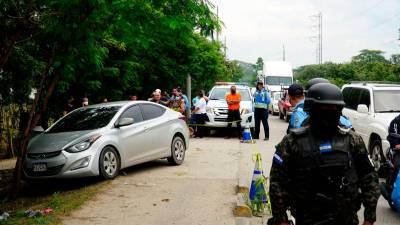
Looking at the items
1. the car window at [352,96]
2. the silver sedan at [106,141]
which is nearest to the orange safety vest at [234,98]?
the car window at [352,96]

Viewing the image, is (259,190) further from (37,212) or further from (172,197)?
(37,212)

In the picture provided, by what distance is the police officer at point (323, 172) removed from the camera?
3.20 m

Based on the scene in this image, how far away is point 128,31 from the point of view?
881 cm

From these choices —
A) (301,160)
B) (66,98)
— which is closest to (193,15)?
(301,160)

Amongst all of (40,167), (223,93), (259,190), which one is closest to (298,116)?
(259,190)

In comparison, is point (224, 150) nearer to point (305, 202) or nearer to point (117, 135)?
point (117, 135)

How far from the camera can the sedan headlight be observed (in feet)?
28.8

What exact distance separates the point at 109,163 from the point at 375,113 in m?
5.85

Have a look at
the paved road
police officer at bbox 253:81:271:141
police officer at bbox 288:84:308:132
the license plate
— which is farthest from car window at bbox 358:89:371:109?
the license plate

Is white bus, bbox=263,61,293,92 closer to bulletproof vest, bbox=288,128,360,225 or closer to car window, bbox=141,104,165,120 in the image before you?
car window, bbox=141,104,165,120

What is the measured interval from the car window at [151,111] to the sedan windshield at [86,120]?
0.79 metres

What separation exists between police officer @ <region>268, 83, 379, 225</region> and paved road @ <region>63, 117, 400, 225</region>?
11.3ft

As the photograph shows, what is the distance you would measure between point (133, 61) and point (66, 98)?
121 inches

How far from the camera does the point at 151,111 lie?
36.3 ft
